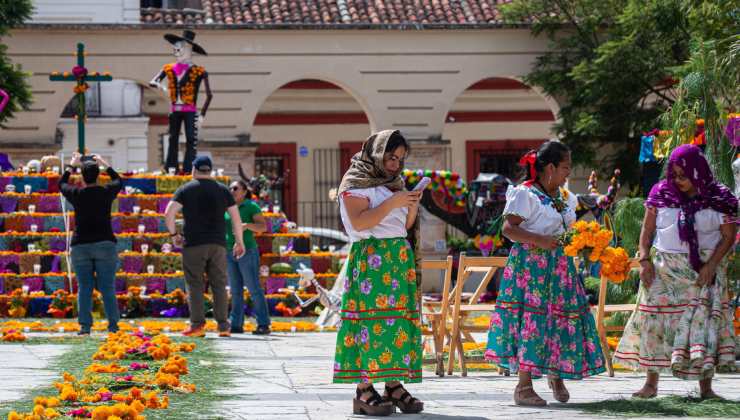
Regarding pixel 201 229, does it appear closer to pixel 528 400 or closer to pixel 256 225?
pixel 256 225

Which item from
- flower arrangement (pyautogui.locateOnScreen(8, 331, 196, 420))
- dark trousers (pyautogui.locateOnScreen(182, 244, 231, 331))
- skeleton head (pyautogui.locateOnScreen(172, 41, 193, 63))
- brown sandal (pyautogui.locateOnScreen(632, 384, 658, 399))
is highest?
skeleton head (pyautogui.locateOnScreen(172, 41, 193, 63))

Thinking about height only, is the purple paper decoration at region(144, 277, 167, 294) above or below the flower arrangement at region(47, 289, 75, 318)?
above

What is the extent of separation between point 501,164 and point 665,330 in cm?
Result: 2838

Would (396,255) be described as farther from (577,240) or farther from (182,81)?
(182,81)

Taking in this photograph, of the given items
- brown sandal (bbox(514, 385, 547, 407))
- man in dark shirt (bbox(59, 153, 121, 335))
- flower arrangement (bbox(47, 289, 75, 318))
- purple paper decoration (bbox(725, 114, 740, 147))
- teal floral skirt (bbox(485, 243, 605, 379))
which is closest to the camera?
brown sandal (bbox(514, 385, 547, 407))

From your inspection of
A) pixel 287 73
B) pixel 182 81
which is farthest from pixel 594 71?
pixel 182 81

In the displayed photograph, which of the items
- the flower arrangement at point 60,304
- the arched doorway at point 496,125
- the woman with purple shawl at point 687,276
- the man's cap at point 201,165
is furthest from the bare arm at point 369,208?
the arched doorway at point 496,125

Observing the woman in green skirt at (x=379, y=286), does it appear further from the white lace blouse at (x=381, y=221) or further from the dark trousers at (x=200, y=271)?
the dark trousers at (x=200, y=271)

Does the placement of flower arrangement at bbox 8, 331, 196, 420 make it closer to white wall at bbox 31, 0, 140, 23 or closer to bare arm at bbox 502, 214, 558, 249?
bare arm at bbox 502, 214, 558, 249

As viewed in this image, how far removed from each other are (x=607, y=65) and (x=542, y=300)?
1882 centimetres

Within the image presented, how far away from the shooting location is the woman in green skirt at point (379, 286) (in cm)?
823

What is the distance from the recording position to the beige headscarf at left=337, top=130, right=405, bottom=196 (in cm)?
829

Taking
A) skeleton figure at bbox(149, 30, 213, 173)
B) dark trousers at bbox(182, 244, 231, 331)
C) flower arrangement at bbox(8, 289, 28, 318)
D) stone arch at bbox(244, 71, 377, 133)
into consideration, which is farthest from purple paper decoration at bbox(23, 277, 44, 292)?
stone arch at bbox(244, 71, 377, 133)

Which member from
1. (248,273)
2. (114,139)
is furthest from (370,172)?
(114,139)
